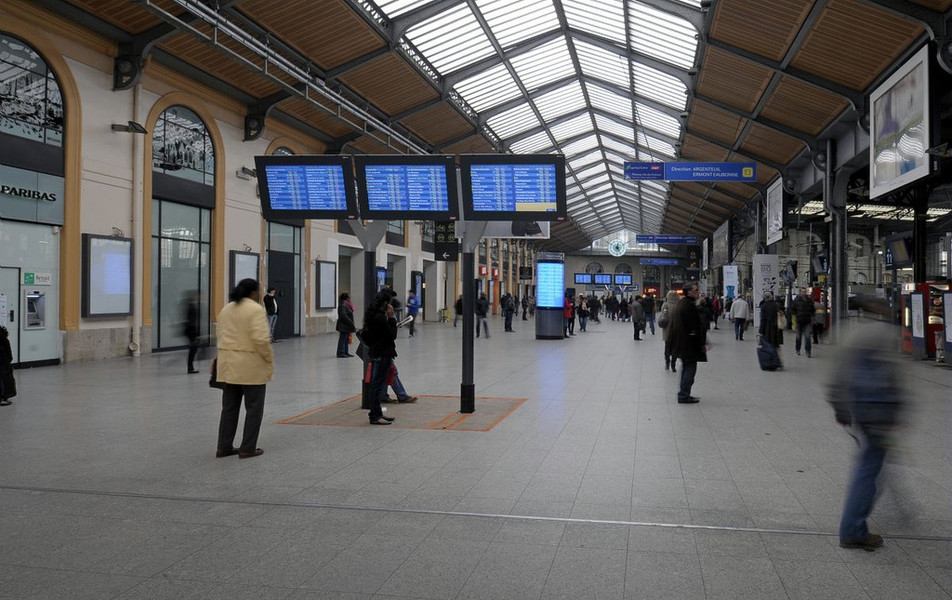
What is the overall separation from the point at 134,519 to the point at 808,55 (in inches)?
606

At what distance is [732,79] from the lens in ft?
59.8

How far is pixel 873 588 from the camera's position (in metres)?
3.29

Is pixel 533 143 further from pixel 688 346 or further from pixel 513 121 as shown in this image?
pixel 688 346

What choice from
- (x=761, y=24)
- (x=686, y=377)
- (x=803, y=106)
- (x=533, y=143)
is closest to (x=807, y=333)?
(x=803, y=106)

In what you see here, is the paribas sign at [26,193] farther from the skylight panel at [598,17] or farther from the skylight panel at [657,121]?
the skylight panel at [657,121]

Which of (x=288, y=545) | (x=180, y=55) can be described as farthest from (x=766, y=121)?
(x=288, y=545)

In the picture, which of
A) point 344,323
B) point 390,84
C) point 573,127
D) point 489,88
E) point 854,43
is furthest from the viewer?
point 573,127

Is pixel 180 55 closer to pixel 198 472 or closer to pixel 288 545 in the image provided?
pixel 198 472

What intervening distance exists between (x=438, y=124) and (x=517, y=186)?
61.1 feet

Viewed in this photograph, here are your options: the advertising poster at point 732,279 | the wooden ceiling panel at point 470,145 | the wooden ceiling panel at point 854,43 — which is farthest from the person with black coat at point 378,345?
the advertising poster at point 732,279

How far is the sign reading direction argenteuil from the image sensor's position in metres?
19.3

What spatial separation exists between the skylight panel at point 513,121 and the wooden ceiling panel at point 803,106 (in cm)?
1122

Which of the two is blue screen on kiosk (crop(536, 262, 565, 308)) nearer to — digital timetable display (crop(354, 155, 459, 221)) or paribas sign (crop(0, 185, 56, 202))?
paribas sign (crop(0, 185, 56, 202))

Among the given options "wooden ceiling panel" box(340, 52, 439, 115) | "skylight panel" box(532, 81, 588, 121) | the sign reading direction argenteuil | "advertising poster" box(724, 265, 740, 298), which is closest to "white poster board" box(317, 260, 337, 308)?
"wooden ceiling panel" box(340, 52, 439, 115)
